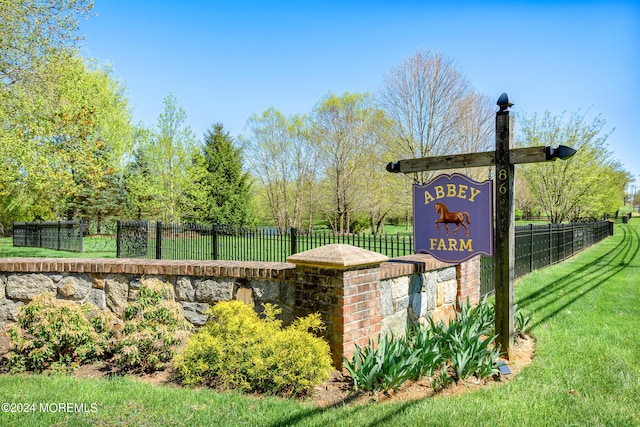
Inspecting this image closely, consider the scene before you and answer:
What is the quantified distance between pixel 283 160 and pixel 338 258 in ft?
89.1

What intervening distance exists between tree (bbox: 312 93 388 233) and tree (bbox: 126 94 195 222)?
8.63 metres

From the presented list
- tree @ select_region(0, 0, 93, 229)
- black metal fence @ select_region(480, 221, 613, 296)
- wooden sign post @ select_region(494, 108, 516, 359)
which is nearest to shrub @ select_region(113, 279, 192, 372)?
wooden sign post @ select_region(494, 108, 516, 359)

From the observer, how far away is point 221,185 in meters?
28.5

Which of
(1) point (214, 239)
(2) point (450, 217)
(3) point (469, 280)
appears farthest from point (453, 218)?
(1) point (214, 239)

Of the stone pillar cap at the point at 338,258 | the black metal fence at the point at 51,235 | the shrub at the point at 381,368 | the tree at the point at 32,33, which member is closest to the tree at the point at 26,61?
the tree at the point at 32,33

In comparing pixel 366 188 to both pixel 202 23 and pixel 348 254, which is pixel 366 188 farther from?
pixel 348 254

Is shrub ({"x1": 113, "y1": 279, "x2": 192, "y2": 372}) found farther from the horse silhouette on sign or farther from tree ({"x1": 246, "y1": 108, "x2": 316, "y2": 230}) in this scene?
tree ({"x1": 246, "y1": 108, "x2": 316, "y2": 230})

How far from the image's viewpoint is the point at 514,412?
324cm

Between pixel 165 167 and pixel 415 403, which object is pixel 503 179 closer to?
pixel 415 403

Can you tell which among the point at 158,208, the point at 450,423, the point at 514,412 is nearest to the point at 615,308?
the point at 514,412

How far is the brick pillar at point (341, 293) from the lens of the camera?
3873 mm

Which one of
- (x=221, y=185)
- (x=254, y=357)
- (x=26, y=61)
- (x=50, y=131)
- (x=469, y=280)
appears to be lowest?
(x=254, y=357)

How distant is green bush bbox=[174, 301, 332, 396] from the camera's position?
3.57m

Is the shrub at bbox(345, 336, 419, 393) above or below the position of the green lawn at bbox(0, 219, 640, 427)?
above
